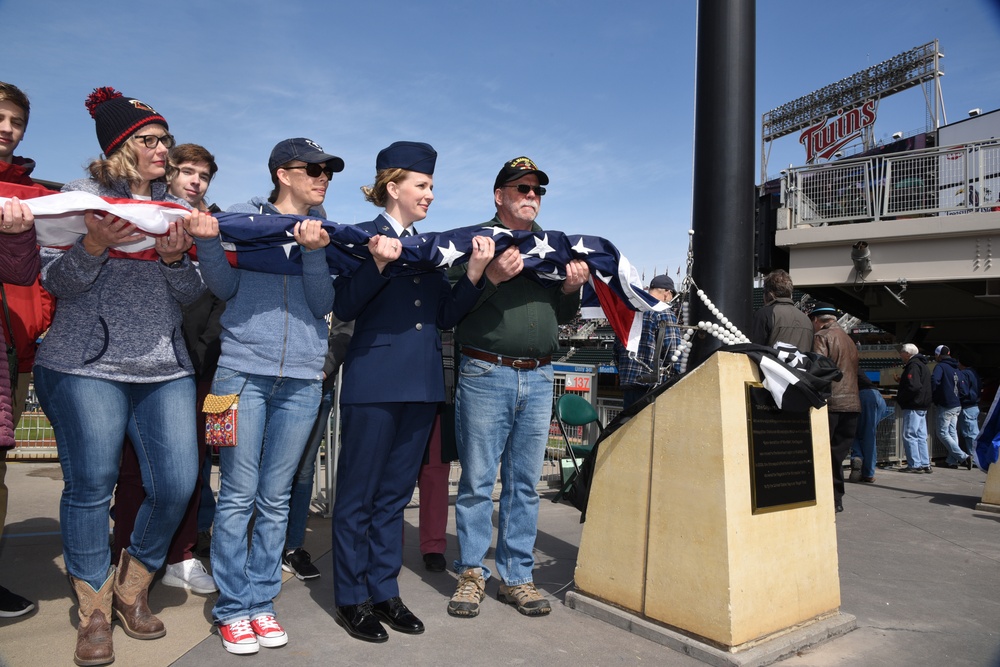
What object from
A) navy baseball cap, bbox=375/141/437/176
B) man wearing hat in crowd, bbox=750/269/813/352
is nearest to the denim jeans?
man wearing hat in crowd, bbox=750/269/813/352

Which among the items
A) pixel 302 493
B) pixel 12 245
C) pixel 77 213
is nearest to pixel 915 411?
pixel 302 493

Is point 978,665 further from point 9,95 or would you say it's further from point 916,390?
point 916,390

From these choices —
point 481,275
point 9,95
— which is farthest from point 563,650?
point 9,95

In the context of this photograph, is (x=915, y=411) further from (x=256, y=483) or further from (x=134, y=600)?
(x=134, y=600)

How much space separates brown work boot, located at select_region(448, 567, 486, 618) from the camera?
11.7 feet

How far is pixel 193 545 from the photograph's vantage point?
13.5 ft

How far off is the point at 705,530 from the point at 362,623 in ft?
5.22

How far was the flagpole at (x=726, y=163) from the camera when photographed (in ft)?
12.2

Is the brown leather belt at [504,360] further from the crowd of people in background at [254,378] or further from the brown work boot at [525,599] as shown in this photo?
the brown work boot at [525,599]

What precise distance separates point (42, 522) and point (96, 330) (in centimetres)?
328

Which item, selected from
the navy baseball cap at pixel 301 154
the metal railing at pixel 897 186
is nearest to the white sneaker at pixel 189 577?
the navy baseball cap at pixel 301 154

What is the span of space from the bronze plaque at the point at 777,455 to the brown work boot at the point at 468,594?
1.44 m

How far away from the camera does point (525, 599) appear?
365cm

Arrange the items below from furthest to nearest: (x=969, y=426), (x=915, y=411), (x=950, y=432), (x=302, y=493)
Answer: (x=969, y=426) < (x=950, y=432) < (x=915, y=411) < (x=302, y=493)
